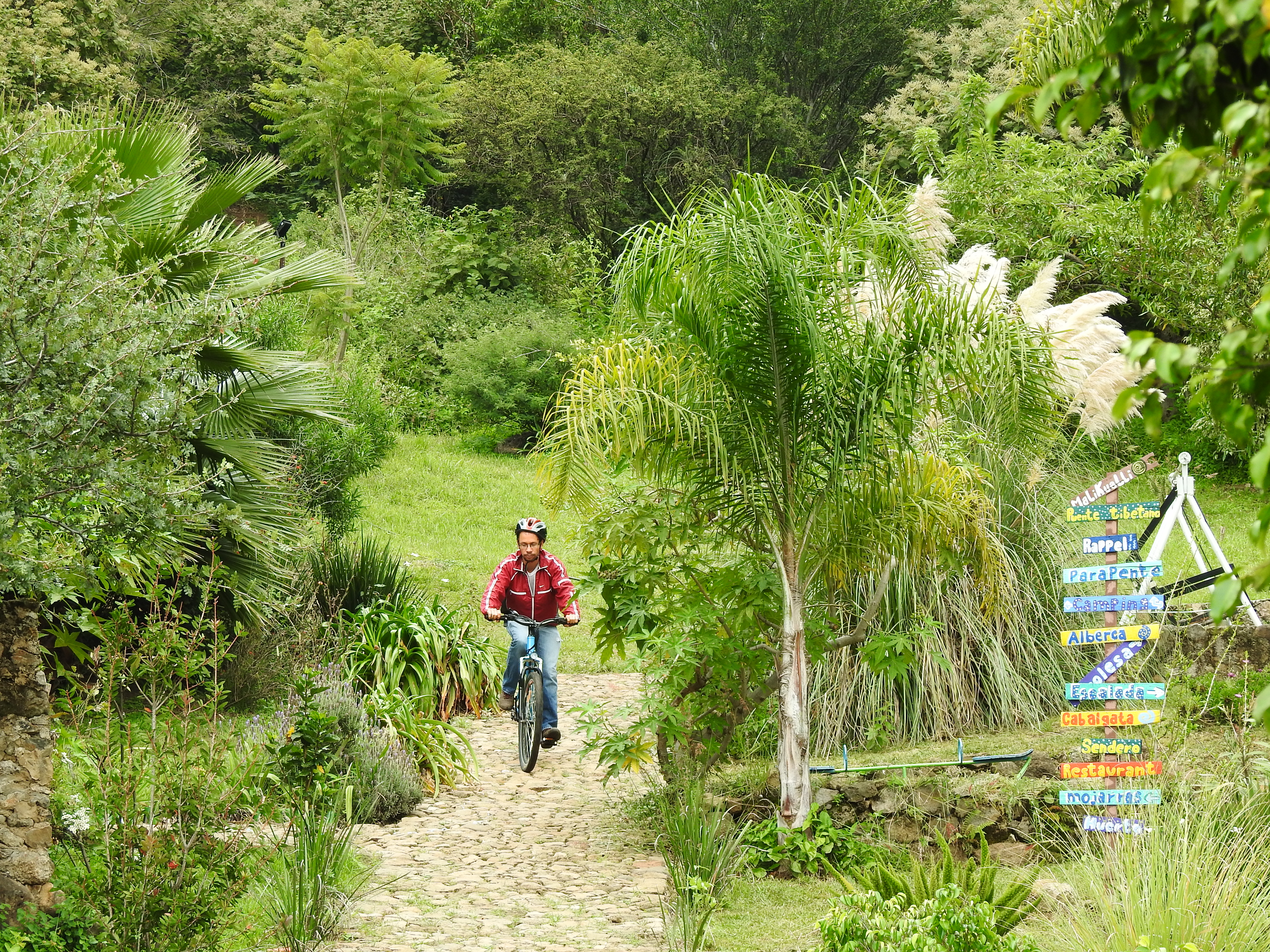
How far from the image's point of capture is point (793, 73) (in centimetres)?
3048

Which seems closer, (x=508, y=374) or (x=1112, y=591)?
(x=1112, y=591)

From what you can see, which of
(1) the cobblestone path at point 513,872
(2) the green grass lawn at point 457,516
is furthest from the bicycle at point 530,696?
(2) the green grass lawn at point 457,516

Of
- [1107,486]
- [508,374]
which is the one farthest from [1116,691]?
[508,374]

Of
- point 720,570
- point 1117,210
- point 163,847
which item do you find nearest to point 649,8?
point 1117,210

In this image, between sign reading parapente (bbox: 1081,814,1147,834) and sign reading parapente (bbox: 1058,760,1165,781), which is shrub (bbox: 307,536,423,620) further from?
sign reading parapente (bbox: 1081,814,1147,834)

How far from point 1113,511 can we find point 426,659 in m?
5.54

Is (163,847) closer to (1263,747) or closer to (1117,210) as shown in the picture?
(1263,747)

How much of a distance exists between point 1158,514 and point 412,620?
5848 mm

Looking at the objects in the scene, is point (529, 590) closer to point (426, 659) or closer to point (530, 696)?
point (530, 696)

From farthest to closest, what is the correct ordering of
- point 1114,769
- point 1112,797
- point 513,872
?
1. point 513,872
2. point 1114,769
3. point 1112,797

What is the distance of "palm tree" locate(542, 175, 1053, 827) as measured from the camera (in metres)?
5.99

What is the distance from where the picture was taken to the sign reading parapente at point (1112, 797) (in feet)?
16.9

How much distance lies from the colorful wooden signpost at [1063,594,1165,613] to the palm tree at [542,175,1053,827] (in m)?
0.80

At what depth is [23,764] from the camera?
4777 mm
